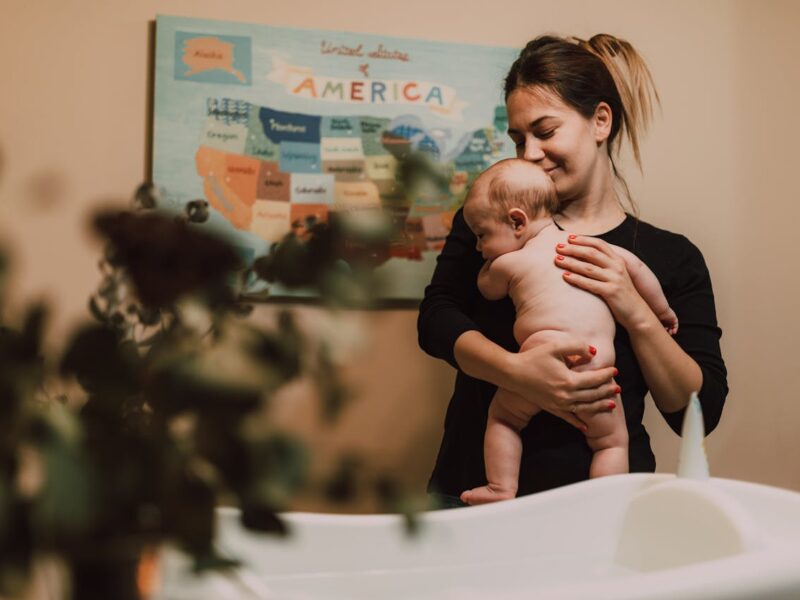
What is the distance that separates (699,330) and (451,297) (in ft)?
1.58

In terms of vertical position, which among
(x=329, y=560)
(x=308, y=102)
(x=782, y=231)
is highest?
(x=308, y=102)

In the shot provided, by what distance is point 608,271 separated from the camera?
1555mm

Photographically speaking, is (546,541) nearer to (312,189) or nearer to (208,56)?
(312,189)

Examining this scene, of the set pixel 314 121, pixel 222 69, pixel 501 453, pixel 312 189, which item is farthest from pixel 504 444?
pixel 222 69

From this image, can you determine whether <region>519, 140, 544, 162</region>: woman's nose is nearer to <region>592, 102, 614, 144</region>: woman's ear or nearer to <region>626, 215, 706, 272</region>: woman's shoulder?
<region>592, 102, 614, 144</region>: woman's ear

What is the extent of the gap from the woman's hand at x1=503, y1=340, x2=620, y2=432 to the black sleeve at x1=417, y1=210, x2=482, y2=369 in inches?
6.0

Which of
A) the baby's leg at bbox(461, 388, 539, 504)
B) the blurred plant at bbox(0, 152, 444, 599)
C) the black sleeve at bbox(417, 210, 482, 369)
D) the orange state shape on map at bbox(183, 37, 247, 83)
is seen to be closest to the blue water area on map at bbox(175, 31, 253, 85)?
the orange state shape on map at bbox(183, 37, 247, 83)

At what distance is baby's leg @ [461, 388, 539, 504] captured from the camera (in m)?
1.52

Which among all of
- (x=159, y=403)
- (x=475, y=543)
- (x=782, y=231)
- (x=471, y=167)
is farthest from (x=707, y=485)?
(x=782, y=231)

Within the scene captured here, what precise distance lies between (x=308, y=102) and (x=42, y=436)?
1838mm

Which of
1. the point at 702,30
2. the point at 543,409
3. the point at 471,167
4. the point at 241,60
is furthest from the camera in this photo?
the point at 702,30

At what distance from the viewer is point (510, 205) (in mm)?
1611

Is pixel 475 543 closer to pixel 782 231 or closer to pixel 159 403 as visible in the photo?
pixel 159 403

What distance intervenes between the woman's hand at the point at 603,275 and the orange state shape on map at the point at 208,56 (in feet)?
3.10
